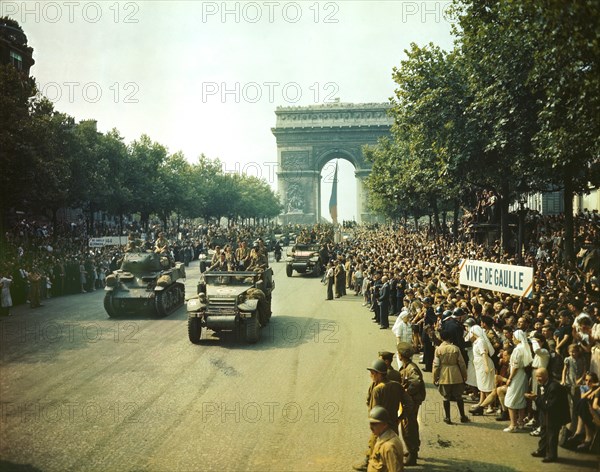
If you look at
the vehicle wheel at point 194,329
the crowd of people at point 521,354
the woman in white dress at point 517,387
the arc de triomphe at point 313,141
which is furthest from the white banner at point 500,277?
the arc de triomphe at point 313,141

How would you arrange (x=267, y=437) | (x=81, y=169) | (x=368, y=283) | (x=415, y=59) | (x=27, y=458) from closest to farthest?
(x=27, y=458)
(x=267, y=437)
(x=415, y=59)
(x=368, y=283)
(x=81, y=169)

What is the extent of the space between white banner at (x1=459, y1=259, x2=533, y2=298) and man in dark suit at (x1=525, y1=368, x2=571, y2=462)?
3.20m

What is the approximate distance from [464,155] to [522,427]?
38.2ft

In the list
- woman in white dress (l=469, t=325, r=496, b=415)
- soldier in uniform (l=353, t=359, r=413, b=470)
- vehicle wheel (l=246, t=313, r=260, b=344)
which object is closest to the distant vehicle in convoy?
vehicle wheel (l=246, t=313, r=260, b=344)

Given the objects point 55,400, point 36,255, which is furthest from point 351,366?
point 36,255

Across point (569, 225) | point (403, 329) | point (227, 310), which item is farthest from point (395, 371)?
point (569, 225)

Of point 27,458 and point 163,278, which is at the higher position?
point 163,278

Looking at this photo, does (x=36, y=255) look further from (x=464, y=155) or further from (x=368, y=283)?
(x=464, y=155)

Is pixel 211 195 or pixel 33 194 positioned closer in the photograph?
pixel 33 194

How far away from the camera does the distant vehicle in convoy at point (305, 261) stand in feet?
109

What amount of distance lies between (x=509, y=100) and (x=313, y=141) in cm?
6917

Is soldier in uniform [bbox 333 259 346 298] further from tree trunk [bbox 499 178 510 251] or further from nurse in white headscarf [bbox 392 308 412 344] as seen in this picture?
nurse in white headscarf [bbox 392 308 412 344]

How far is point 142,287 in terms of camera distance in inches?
762

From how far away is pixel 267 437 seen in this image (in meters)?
8.72
